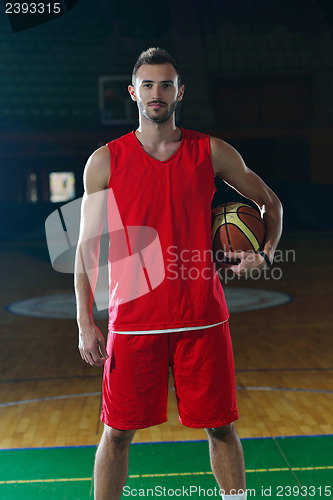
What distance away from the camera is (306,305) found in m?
6.46

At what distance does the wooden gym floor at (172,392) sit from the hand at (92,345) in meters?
1.19

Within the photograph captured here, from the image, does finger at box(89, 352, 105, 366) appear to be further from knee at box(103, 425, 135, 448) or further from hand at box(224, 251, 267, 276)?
hand at box(224, 251, 267, 276)

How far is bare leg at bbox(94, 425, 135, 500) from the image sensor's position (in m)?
1.96

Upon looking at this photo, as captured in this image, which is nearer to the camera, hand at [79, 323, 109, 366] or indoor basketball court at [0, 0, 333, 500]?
hand at [79, 323, 109, 366]

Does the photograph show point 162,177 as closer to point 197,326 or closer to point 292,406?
point 197,326

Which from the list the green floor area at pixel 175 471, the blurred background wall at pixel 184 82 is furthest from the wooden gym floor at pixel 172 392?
the blurred background wall at pixel 184 82

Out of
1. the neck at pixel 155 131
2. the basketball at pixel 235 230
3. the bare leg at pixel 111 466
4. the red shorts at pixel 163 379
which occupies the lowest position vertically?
the bare leg at pixel 111 466

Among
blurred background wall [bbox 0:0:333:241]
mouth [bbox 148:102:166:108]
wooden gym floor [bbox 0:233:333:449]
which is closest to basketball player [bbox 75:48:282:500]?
mouth [bbox 148:102:166:108]

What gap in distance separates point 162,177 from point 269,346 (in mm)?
3086

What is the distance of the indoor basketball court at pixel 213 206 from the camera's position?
2777mm

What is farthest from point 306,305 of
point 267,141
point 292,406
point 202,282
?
point 267,141

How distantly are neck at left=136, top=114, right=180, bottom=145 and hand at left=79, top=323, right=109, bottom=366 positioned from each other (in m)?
0.63

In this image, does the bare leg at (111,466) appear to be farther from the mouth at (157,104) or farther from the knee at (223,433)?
the mouth at (157,104)

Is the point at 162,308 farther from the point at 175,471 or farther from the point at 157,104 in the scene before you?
the point at 175,471
